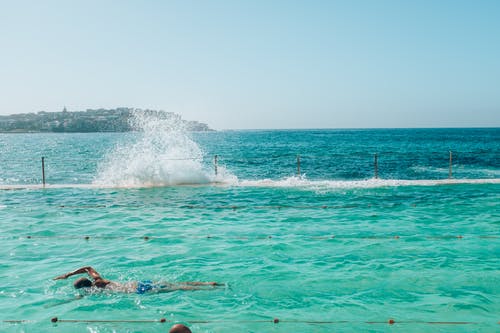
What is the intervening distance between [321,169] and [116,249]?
24.7 meters

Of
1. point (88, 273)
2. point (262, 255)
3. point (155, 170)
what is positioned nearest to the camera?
point (88, 273)

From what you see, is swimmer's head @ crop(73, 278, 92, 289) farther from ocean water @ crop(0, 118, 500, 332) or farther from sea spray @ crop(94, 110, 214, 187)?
sea spray @ crop(94, 110, 214, 187)

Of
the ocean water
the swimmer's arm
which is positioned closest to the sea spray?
the ocean water

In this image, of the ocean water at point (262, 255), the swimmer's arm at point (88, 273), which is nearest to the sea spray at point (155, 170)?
the ocean water at point (262, 255)

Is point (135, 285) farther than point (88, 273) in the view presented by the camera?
No

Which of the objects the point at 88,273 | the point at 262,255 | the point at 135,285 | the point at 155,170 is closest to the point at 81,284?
→ the point at 88,273

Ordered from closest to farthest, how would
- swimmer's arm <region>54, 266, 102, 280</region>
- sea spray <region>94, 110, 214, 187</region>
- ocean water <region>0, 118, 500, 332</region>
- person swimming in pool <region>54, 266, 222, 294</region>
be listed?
A: ocean water <region>0, 118, 500, 332</region> → person swimming in pool <region>54, 266, 222, 294</region> → swimmer's arm <region>54, 266, 102, 280</region> → sea spray <region>94, 110, 214, 187</region>

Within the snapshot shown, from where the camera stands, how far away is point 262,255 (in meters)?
9.00

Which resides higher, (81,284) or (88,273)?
(88,273)

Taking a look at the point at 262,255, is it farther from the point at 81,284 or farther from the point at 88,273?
the point at 81,284

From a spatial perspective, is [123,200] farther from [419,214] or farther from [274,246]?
[419,214]

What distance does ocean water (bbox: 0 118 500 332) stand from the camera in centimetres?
625

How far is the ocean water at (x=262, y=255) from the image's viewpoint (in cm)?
625

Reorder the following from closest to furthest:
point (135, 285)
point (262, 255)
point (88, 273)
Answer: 1. point (135, 285)
2. point (88, 273)
3. point (262, 255)
